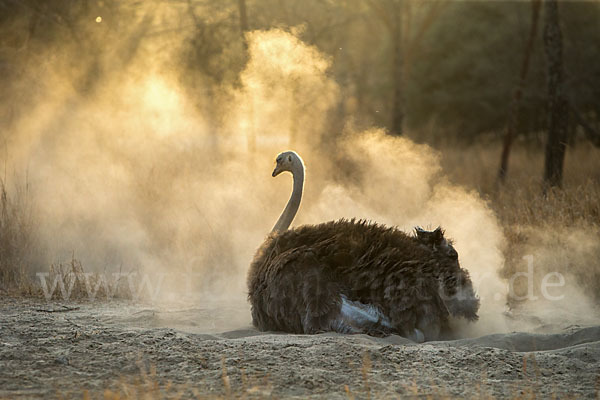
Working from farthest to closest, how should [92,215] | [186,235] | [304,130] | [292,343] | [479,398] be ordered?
[304,130] < [92,215] < [186,235] < [292,343] < [479,398]

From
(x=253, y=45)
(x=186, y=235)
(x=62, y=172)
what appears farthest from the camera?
(x=253, y=45)

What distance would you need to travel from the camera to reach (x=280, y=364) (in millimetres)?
4945

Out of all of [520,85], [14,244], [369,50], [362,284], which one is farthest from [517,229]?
[369,50]

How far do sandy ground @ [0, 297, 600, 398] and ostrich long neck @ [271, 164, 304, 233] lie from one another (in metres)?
1.52

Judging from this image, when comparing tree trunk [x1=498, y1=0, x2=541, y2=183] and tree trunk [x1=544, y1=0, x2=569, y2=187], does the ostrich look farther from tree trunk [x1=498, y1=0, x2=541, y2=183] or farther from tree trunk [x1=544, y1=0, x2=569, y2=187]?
tree trunk [x1=498, y1=0, x2=541, y2=183]

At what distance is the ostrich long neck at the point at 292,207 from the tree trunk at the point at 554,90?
6.97 meters

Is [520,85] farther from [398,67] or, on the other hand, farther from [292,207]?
[292,207]

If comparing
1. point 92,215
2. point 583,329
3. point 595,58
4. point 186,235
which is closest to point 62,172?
point 92,215

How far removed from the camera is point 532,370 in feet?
16.4

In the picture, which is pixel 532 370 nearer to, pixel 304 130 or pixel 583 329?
pixel 583 329

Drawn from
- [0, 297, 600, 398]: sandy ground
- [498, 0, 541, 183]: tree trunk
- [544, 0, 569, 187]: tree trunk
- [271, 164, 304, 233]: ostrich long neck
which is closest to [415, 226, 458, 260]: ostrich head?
[0, 297, 600, 398]: sandy ground

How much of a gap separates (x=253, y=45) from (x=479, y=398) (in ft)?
39.2

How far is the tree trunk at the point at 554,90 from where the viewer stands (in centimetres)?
1359

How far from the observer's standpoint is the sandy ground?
14.6 feet
